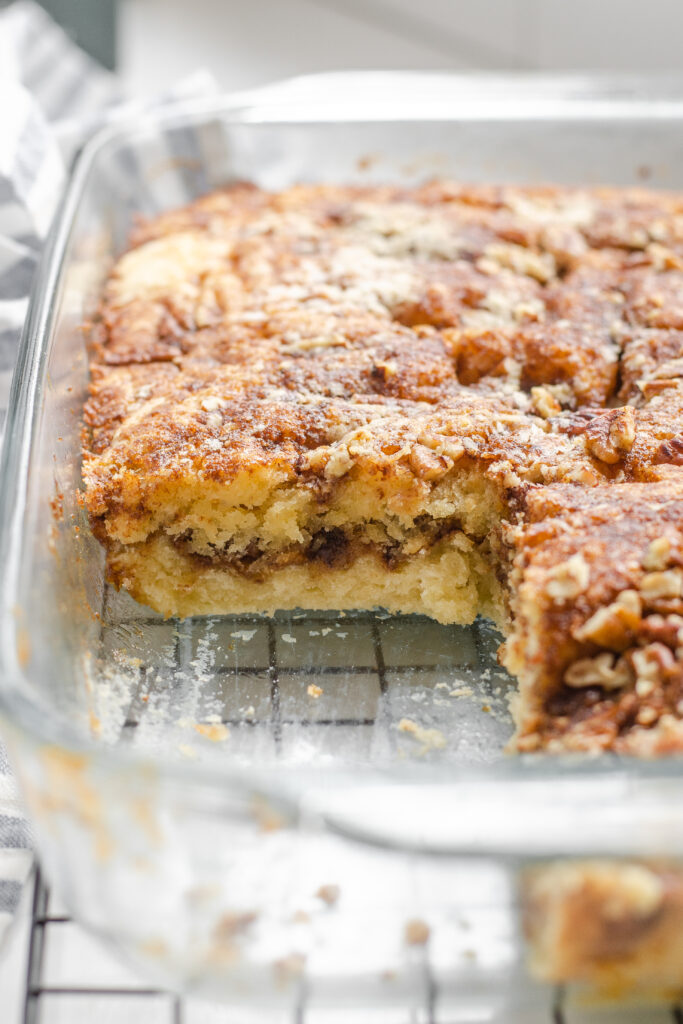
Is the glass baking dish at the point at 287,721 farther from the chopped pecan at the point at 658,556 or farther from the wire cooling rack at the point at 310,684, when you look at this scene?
the chopped pecan at the point at 658,556

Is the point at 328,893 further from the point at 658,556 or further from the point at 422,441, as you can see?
the point at 422,441

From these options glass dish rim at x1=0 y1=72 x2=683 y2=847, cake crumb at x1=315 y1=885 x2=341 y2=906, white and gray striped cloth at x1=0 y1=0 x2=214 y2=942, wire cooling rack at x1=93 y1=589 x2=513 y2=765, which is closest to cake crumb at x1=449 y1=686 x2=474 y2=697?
wire cooling rack at x1=93 y1=589 x2=513 y2=765

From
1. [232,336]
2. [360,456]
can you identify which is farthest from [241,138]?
[360,456]

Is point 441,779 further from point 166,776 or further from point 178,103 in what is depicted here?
point 178,103

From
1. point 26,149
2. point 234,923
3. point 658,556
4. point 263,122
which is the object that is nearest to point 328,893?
point 234,923

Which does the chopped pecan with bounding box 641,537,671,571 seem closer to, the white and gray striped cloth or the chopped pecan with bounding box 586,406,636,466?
the chopped pecan with bounding box 586,406,636,466

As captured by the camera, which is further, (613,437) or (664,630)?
(613,437)
